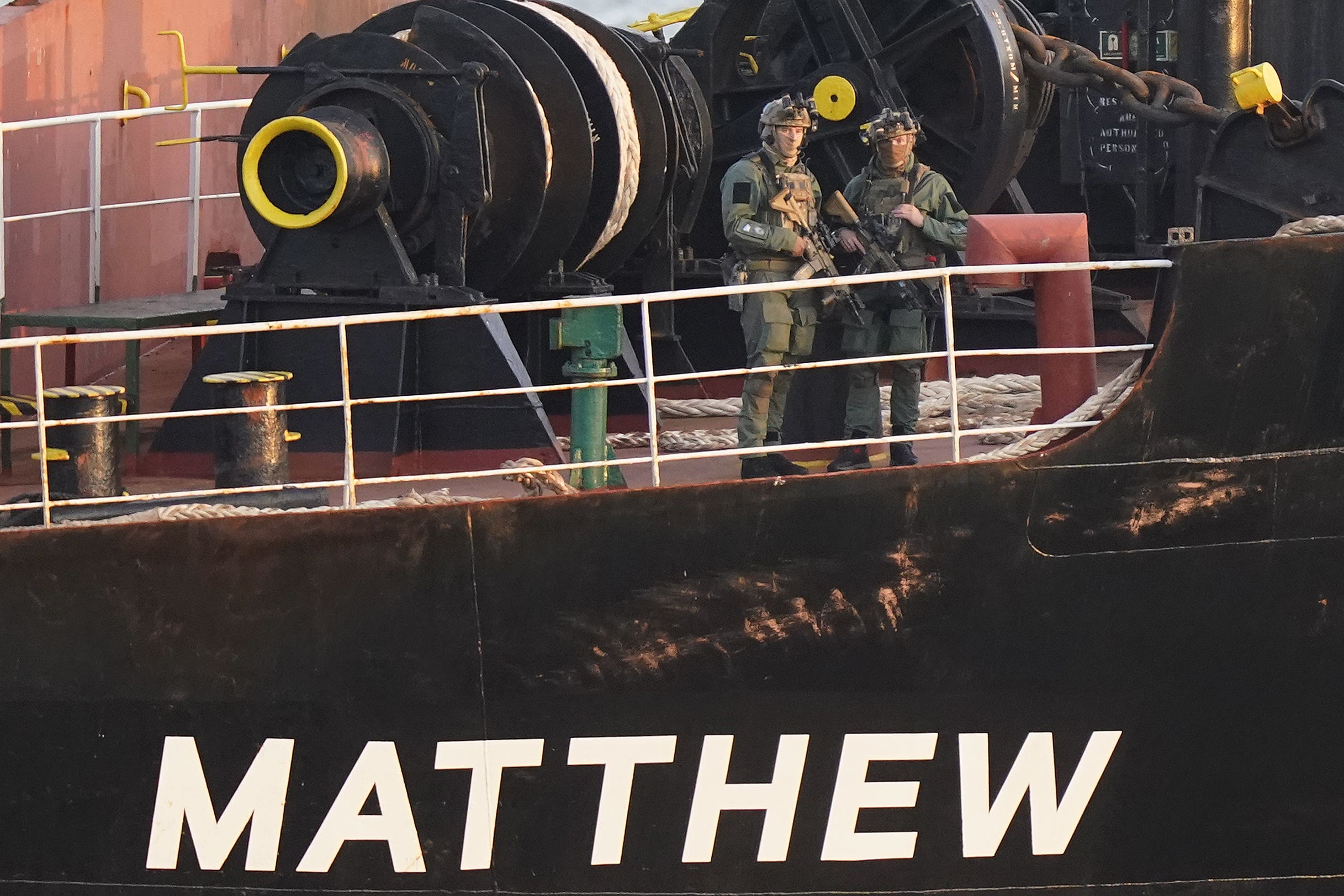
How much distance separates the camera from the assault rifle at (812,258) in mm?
6586

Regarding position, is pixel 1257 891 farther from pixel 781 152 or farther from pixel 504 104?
pixel 504 104

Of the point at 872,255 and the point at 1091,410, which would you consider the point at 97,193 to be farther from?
the point at 1091,410

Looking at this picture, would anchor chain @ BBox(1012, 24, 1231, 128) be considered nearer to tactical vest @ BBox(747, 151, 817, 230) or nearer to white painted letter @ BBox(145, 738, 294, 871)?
tactical vest @ BBox(747, 151, 817, 230)

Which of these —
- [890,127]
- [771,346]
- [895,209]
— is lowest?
[771,346]

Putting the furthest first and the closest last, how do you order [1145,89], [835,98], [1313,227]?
[835,98] < [1145,89] < [1313,227]

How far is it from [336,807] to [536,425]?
201cm

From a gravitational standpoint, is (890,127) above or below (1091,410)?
above

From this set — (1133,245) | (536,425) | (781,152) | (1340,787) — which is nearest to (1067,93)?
(1133,245)

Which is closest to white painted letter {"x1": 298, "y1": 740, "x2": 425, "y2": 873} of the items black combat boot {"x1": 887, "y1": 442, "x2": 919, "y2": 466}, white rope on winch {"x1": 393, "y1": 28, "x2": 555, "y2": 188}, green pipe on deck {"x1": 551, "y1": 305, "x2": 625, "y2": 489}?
green pipe on deck {"x1": 551, "y1": 305, "x2": 625, "y2": 489}

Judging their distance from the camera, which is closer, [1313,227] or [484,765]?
[1313,227]

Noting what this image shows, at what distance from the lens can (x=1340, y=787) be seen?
4996 millimetres

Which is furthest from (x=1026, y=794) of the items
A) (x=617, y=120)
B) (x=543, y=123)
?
(x=617, y=120)

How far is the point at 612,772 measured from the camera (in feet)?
16.7

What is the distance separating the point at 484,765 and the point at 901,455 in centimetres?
188
